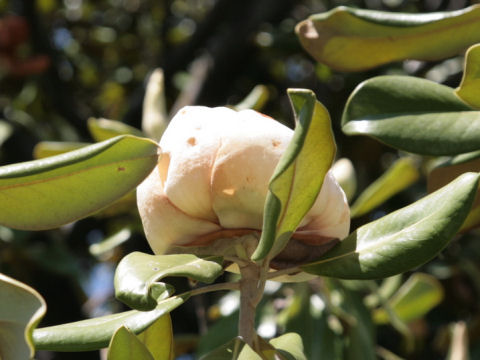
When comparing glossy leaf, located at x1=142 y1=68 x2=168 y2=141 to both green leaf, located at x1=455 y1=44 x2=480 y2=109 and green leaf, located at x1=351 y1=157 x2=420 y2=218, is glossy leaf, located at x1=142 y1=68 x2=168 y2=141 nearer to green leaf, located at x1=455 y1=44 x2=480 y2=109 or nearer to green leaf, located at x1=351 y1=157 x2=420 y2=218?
green leaf, located at x1=351 y1=157 x2=420 y2=218

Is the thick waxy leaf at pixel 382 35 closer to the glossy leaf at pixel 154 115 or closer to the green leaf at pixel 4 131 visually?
the glossy leaf at pixel 154 115

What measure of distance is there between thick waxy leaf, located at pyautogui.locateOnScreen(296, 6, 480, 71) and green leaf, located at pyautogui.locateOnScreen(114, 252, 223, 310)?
0.37 metres

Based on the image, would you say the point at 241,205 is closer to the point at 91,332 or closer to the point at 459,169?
the point at 91,332

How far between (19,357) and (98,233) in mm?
1792

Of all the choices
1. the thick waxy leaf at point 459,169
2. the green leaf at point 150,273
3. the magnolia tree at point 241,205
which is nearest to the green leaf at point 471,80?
the magnolia tree at point 241,205

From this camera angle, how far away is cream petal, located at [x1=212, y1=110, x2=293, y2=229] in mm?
659

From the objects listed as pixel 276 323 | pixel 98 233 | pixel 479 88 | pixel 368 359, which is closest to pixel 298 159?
pixel 479 88

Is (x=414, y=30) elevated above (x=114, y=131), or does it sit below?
above

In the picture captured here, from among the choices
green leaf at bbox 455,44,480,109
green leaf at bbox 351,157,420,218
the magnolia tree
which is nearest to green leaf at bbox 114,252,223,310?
the magnolia tree

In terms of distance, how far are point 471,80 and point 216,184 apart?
0.29 meters

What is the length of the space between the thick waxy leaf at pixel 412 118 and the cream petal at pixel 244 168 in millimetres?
102

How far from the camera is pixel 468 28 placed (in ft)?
2.79

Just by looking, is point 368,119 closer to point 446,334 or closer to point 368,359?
point 368,359

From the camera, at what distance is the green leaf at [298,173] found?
58 cm
